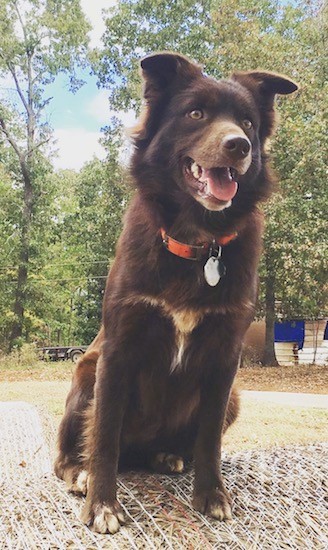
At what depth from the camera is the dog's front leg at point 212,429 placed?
255cm

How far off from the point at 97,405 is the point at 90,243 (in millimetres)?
21794

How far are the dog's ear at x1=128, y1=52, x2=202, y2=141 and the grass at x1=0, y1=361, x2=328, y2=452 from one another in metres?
2.51

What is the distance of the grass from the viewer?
6352 mm

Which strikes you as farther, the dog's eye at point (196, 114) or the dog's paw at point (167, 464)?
the dog's paw at point (167, 464)

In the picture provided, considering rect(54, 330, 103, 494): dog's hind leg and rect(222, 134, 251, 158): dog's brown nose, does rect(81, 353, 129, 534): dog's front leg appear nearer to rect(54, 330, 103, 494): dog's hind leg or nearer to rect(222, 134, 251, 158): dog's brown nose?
rect(54, 330, 103, 494): dog's hind leg

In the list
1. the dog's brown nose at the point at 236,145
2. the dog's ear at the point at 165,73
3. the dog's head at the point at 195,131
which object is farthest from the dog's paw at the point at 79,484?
the dog's ear at the point at 165,73

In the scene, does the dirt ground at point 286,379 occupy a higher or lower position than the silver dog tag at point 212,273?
lower

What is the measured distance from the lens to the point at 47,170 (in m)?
23.5

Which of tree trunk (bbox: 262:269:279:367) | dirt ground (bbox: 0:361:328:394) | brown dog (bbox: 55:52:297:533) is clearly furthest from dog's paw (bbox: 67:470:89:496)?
tree trunk (bbox: 262:269:279:367)

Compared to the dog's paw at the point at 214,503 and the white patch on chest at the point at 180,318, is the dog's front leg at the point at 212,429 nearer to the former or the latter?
the dog's paw at the point at 214,503

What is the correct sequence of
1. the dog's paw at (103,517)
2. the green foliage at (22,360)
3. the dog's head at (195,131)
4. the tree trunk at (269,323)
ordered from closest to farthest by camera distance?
the dog's paw at (103,517)
the dog's head at (195,131)
the tree trunk at (269,323)
the green foliage at (22,360)

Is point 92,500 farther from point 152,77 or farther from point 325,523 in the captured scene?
point 152,77

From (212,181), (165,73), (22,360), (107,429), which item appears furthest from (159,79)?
(22,360)

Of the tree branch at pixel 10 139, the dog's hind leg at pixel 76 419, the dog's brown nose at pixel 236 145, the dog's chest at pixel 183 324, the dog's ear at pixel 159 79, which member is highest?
the tree branch at pixel 10 139
